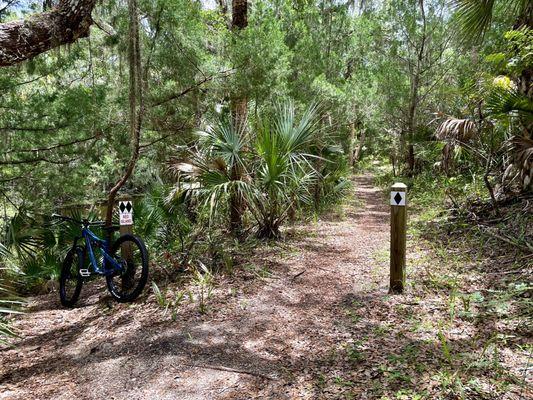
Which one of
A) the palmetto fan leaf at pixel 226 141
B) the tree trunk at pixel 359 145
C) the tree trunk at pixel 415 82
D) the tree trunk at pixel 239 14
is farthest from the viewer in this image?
the tree trunk at pixel 359 145

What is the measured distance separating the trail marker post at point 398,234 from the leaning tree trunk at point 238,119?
2.71m

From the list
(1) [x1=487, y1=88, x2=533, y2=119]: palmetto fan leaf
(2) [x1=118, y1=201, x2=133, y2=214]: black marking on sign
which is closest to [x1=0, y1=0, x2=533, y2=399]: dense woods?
(1) [x1=487, y1=88, x2=533, y2=119]: palmetto fan leaf

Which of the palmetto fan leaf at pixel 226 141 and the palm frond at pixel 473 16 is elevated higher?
the palm frond at pixel 473 16

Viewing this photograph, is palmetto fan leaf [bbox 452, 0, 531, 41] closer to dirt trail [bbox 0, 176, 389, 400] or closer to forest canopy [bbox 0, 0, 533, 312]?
forest canopy [bbox 0, 0, 533, 312]

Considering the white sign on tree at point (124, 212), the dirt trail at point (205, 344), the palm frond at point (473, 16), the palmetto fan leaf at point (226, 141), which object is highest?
the palm frond at point (473, 16)

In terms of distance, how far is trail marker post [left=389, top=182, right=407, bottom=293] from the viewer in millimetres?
4055

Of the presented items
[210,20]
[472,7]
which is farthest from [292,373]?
[210,20]

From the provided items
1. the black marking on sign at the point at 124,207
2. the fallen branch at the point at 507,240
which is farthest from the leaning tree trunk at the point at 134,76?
the fallen branch at the point at 507,240

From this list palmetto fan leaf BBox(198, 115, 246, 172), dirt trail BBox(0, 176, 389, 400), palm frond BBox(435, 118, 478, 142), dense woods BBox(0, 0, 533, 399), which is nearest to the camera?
dirt trail BBox(0, 176, 389, 400)

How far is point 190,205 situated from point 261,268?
7.10 ft

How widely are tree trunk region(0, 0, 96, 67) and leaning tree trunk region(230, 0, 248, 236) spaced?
2.56 metres

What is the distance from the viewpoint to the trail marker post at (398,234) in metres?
4.05

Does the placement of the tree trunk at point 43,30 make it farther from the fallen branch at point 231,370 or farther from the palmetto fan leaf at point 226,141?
the fallen branch at point 231,370

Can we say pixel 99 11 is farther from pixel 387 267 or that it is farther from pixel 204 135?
pixel 387 267
